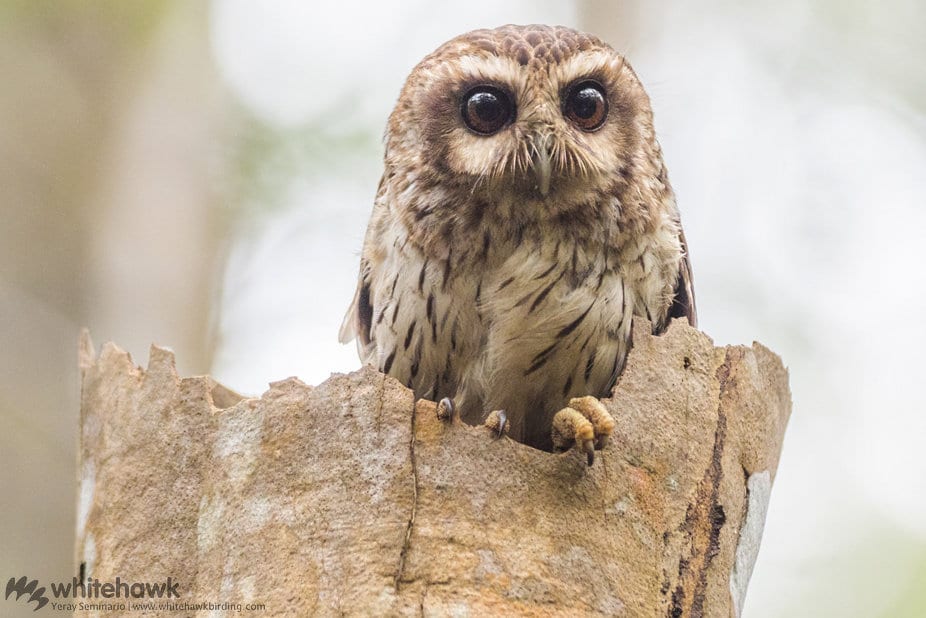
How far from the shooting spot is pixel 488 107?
3158 millimetres

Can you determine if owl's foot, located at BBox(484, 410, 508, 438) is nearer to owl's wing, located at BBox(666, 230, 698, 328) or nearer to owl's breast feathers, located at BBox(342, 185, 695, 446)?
owl's breast feathers, located at BBox(342, 185, 695, 446)

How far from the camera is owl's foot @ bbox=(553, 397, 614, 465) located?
2186 mm

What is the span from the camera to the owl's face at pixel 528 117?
3035mm

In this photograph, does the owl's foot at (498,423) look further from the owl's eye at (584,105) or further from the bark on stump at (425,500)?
the owl's eye at (584,105)

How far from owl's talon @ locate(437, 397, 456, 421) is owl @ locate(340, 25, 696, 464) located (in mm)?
784

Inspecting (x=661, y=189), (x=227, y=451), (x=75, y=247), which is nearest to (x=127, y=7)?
(x=75, y=247)

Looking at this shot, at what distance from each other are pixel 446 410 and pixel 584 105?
53.3 inches

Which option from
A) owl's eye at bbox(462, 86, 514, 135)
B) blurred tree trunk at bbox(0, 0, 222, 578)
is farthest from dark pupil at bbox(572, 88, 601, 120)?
blurred tree trunk at bbox(0, 0, 222, 578)

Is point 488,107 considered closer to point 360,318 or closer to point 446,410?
point 360,318

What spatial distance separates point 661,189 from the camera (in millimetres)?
3293

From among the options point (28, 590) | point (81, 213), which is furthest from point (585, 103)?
point (81, 213)

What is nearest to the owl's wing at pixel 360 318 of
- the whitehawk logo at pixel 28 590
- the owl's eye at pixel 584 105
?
the owl's eye at pixel 584 105

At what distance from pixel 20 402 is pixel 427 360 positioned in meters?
2.32

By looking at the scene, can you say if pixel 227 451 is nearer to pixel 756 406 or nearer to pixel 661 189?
pixel 756 406
